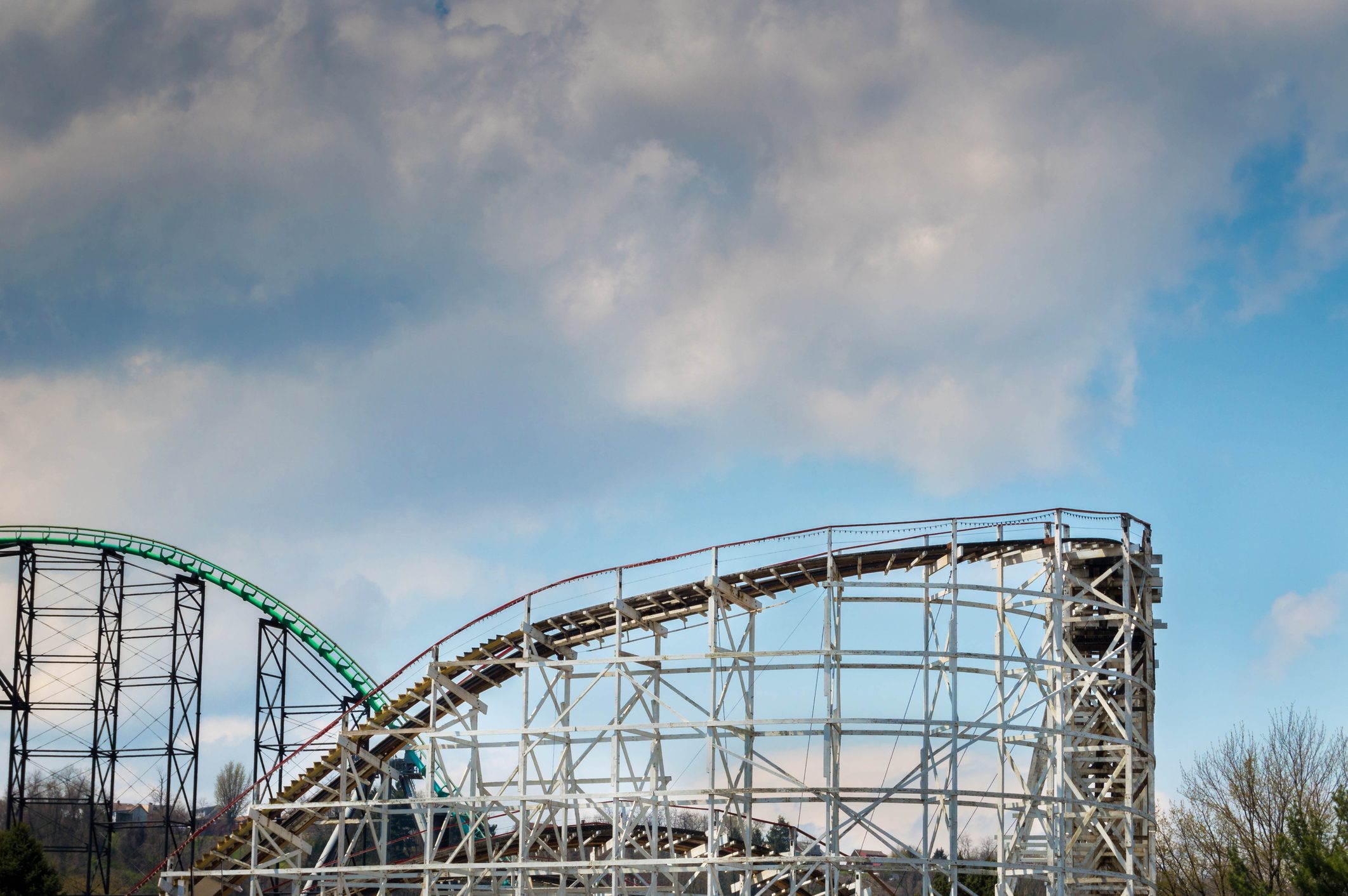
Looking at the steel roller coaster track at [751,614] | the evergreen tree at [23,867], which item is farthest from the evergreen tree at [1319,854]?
the evergreen tree at [23,867]

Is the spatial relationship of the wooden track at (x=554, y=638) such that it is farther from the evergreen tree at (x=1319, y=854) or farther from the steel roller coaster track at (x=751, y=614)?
the evergreen tree at (x=1319, y=854)

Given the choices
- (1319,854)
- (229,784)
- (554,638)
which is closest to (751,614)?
(554,638)

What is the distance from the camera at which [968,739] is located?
27.6 meters

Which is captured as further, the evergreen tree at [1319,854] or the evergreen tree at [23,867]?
the evergreen tree at [23,867]

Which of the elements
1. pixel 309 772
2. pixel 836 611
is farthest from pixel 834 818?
pixel 309 772

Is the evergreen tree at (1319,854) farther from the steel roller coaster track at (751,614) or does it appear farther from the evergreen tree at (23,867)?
the evergreen tree at (23,867)

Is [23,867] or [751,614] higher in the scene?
[751,614]

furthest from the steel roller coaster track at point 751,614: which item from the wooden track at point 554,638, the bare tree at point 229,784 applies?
the bare tree at point 229,784

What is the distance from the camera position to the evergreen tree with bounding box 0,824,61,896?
3394cm

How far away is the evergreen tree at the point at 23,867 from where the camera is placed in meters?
33.9

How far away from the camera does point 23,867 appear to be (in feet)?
113

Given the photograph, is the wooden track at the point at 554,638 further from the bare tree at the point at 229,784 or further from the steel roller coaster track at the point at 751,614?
the bare tree at the point at 229,784

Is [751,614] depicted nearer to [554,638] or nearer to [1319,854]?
[554,638]

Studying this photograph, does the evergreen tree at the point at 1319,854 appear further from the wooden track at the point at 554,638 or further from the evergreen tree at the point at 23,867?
the evergreen tree at the point at 23,867
